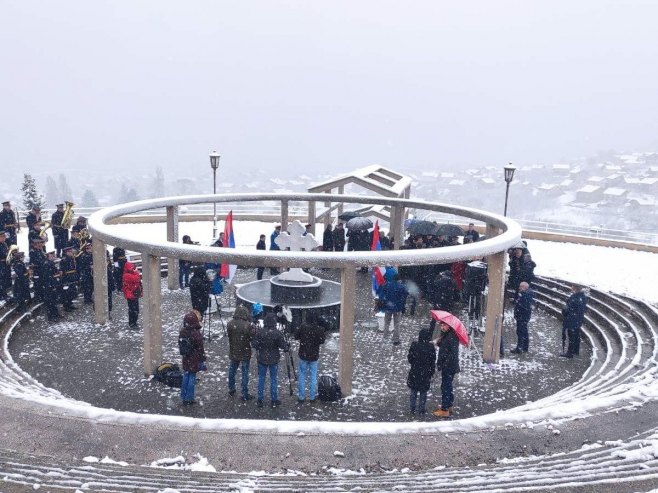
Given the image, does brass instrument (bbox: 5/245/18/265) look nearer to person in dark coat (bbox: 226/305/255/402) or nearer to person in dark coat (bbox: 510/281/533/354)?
person in dark coat (bbox: 226/305/255/402)

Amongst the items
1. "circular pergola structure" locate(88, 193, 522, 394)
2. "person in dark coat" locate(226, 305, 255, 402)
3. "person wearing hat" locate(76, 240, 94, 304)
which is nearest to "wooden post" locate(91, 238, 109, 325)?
"circular pergola structure" locate(88, 193, 522, 394)

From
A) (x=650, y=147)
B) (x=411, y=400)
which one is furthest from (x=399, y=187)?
(x=650, y=147)

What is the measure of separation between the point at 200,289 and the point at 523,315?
684cm

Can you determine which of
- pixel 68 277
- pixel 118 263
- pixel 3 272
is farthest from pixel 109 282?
pixel 3 272

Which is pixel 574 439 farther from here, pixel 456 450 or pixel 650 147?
pixel 650 147

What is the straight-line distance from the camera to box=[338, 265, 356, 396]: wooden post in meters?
9.37

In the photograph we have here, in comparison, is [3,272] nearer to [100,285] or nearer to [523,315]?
[100,285]

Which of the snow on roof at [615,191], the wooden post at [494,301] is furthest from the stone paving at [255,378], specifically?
the snow on roof at [615,191]

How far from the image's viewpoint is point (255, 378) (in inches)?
404

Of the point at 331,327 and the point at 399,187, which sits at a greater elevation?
the point at 399,187

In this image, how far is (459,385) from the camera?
10219 millimetres

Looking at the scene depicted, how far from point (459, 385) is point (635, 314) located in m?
Result: 5.84

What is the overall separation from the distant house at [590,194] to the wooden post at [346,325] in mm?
102420

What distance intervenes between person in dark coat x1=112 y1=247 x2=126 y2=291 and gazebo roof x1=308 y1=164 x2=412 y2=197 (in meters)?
7.78
